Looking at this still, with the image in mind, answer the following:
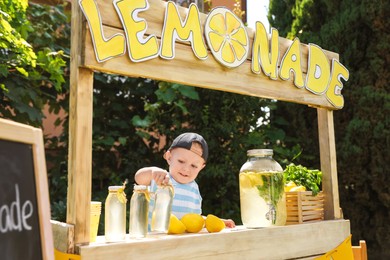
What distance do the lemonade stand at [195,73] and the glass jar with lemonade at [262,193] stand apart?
69mm

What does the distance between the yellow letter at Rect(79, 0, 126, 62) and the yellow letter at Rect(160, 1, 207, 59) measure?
7.7 inches

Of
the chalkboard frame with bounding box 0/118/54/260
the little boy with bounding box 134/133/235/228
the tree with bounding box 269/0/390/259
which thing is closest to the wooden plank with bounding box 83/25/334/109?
the little boy with bounding box 134/133/235/228

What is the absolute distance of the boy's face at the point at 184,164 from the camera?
2008mm

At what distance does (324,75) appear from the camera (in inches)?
90.6

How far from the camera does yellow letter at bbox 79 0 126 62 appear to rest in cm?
140

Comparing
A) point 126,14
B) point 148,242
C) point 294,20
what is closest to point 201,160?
point 148,242

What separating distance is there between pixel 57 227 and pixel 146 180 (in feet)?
1.33

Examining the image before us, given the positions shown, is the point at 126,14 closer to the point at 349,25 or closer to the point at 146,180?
the point at 146,180

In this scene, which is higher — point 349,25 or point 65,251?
point 349,25

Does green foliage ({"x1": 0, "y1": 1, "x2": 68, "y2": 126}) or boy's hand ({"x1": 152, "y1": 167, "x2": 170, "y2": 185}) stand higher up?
green foliage ({"x1": 0, "y1": 1, "x2": 68, "y2": 126})

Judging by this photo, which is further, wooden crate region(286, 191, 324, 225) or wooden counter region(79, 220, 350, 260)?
wooden crate region(286, 191, 324, 225)

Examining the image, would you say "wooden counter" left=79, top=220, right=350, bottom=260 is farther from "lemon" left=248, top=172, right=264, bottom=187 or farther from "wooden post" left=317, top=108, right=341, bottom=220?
"lemon" left=248, top=172, right=264, bottom=187

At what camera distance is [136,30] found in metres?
1.53

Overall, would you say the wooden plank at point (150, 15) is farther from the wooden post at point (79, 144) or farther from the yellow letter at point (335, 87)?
the yellow letter at point (335, 87)
